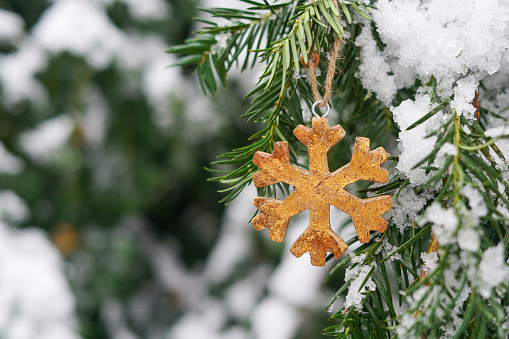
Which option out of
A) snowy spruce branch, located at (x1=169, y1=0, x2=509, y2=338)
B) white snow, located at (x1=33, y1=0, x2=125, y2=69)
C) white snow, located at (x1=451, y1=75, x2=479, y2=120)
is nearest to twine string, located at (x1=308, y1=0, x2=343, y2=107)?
snowy spruce branch, located at (x1=169, y1=0, x2=509, y2=338)

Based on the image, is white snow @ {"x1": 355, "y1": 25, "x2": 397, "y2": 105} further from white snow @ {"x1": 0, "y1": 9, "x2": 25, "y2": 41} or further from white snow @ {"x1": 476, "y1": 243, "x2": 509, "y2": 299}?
white snow @ {"x1": 0, "y1": 9, "x2": 25, "y2": 41}

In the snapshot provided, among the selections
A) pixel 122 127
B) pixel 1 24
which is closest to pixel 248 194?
pixel 122 127

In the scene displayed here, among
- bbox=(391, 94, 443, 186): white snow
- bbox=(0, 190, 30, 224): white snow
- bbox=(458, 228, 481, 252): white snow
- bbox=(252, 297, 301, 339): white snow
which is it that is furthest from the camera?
bbox=(0, 190, 30, 224): white snow

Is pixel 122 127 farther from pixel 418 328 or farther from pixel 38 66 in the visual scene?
pixel 418 328

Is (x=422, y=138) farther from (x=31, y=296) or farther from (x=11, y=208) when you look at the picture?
(x=11, y=208)

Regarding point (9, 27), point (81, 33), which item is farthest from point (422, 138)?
point (9, 27)

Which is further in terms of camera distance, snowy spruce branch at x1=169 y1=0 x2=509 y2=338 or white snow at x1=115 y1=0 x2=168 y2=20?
white snow at x1=115 y1=0 x2=168 y2=20
